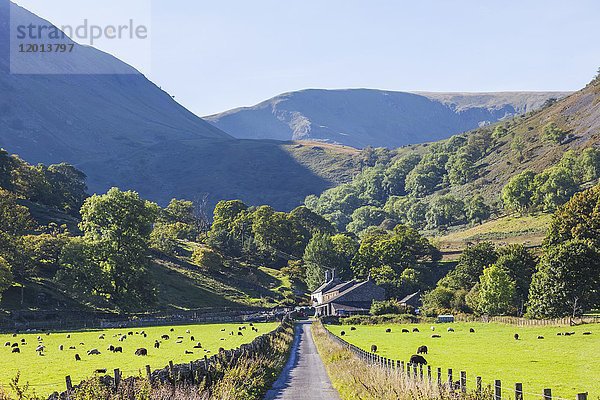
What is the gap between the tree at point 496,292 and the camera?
10806 centimetres

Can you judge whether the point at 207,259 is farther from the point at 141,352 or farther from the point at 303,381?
the point at 303,381

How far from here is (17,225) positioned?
115125mm

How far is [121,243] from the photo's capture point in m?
116

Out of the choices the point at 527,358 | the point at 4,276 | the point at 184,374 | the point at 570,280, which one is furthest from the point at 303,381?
→ the point at 4,276

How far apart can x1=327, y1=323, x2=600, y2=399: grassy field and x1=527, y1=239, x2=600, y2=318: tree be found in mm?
14369

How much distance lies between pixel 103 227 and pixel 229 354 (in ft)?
291

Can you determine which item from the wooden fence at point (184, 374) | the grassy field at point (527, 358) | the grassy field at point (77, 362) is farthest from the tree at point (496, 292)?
the wooden fence at point (184, 374)

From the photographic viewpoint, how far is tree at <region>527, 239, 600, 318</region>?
88.1 m

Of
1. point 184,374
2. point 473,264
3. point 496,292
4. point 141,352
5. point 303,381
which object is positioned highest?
point 473,264

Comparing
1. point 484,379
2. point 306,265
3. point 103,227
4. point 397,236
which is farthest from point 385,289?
point 484,379

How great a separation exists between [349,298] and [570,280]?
55.4 m

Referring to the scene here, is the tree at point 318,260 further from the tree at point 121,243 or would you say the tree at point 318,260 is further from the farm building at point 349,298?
the tree at point 121,243

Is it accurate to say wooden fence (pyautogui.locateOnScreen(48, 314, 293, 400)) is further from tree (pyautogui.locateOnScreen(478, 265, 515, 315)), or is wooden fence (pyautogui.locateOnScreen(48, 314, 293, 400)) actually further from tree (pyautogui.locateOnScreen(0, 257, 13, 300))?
tree (pyautogui.locateOnScreen(478, 265, 515, 315))

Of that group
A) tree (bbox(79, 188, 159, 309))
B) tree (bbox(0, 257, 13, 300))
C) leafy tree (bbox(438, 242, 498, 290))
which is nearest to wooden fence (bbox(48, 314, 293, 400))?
tree (bbox(0, 257, 13, 300))
